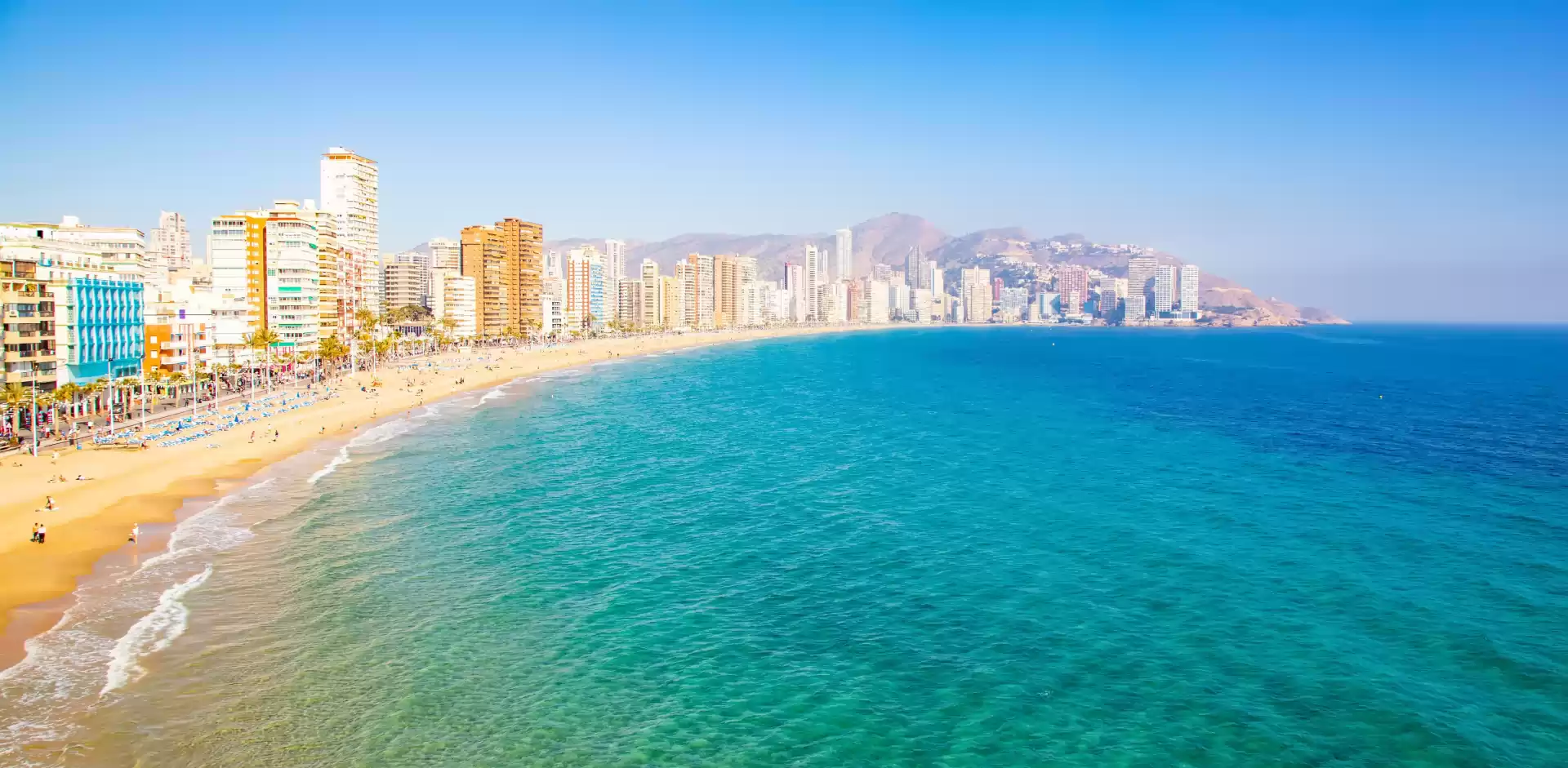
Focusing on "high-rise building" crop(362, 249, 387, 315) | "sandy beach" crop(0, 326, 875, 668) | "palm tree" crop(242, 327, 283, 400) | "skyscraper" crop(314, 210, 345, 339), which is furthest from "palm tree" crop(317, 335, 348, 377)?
"high-rise building" crop(362, 249, 387, 315)

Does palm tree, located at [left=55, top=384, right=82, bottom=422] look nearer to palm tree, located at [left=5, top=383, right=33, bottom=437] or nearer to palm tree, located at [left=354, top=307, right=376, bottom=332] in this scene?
palm tree, located at [left=5, top=383, right=33, bottom=437]

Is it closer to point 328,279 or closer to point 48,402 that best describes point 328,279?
point 328,279

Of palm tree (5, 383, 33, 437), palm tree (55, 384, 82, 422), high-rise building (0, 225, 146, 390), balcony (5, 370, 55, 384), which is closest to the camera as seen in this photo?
palm tree (5, 383, 33, 437)

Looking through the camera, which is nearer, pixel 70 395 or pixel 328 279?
pixel 70 395

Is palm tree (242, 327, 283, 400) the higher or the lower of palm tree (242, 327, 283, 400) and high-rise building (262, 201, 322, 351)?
the lower

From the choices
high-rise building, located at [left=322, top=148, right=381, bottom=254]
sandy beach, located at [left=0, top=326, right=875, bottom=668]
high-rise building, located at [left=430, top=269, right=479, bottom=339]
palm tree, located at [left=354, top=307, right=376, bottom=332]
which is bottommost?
sandy beach, located at [left=0, top=326, right=875, bottom=668]

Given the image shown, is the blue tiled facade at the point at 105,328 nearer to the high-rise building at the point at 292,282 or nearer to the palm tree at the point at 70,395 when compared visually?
the palm tree at the point at 70,395

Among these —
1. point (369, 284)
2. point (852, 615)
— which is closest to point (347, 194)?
point (369, 284)
